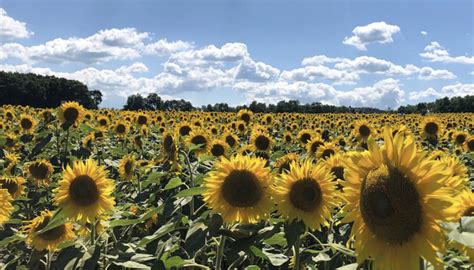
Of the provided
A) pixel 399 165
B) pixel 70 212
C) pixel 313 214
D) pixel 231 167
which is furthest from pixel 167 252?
pixel 399 165

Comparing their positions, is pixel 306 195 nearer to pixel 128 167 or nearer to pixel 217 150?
pixel 217 150

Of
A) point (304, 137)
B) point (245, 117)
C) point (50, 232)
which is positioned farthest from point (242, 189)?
point (245, 117)

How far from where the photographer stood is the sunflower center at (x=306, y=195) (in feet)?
9.92

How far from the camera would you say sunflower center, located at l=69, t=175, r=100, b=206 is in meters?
4.00

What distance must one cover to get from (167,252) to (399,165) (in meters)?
1.60

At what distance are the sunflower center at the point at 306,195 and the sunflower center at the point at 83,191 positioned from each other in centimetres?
175

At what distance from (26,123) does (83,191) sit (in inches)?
321

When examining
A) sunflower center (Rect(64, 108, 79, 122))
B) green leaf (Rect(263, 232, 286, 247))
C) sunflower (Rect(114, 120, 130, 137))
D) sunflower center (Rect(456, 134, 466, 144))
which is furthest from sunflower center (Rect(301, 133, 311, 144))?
green leaf (Rect(263, 232, 286, 247))

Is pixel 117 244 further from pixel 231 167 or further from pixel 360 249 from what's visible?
pixel 360 249

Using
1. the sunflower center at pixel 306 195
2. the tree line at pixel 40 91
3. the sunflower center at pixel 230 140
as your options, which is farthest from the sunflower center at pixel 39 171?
the tree line at pixel 40 91

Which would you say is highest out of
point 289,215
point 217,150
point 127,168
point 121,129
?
point 289,215

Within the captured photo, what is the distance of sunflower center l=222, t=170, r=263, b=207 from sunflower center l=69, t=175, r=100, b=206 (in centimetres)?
133

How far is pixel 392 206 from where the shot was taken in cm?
200

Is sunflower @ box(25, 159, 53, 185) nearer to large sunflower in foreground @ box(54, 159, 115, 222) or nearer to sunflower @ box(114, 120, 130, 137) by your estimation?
Result: large sunflower in foreground @ box(54, 159, 115, 222)
